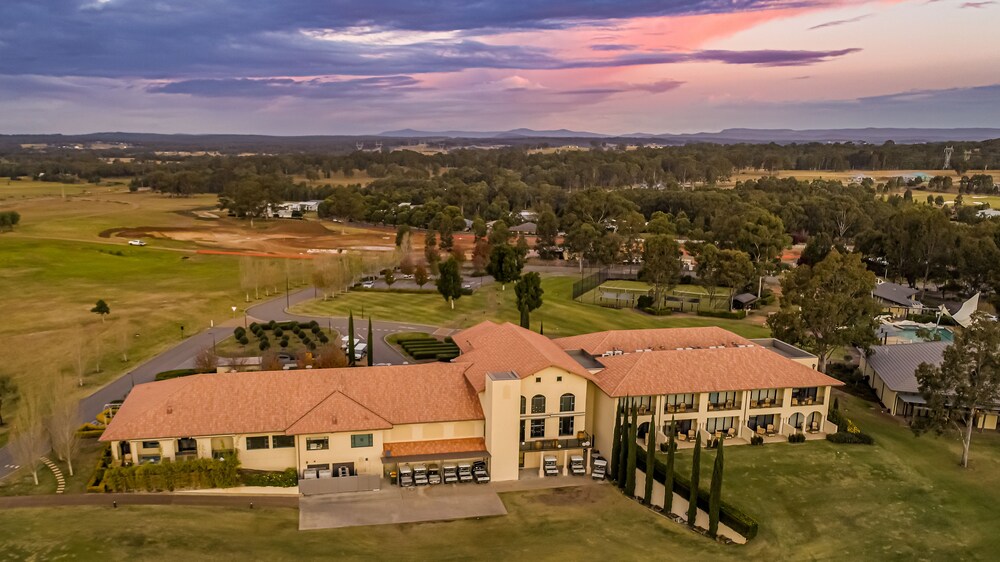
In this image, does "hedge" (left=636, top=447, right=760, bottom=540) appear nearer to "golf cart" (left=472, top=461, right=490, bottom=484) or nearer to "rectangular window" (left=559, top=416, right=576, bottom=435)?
"rectangular window" (left=559, top=416, right=576, bottom=435)

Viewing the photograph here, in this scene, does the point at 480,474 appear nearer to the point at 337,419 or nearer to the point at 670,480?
the point at 337,419

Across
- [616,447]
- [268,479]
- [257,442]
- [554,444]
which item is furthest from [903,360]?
[257,442]

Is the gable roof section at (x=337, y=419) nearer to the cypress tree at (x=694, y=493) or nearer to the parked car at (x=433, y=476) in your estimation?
the parked car at (x=433, y=476)

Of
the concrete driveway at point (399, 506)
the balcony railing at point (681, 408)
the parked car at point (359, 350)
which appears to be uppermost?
the balcony railing at point (681, 408)

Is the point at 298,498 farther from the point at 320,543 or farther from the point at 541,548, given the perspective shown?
the point at 541,548

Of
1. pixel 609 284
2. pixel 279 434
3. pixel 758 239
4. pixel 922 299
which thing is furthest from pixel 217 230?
pixel 922 299

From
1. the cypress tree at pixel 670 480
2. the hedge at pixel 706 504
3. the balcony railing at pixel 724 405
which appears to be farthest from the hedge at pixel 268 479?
the balcony railing at pixel 724 405
